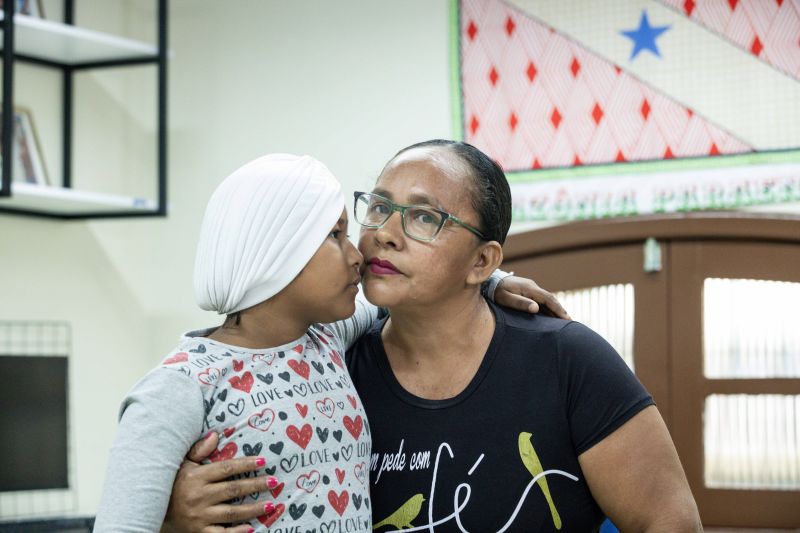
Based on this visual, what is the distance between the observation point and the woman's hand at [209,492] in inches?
53.9

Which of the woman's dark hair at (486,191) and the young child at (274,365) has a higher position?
the woman's dark hair at (486,191)

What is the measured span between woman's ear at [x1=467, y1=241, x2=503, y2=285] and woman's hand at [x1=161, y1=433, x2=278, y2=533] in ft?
1.81

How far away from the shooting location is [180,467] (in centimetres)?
138

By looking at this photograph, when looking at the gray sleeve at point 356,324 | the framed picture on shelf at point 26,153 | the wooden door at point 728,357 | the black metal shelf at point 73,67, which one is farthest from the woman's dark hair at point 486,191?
the framed picture on shelf at point 26,153

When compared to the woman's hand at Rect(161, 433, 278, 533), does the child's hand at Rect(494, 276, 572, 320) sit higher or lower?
higher

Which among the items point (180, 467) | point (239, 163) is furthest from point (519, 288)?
point (239, 163)

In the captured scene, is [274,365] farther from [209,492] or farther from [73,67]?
[73,67]

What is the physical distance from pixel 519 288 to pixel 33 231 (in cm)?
230

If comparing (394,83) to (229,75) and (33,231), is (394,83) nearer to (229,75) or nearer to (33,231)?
(229,75)

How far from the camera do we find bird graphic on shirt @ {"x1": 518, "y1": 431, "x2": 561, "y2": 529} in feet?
5.43

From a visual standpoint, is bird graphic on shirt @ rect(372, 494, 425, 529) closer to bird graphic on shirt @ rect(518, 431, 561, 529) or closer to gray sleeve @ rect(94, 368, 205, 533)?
bird graphic on shirt @ rect(518, 431, 561, 529)

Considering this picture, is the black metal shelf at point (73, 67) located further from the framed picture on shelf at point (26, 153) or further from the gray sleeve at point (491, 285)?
the gray sleeve at point (491, 285)

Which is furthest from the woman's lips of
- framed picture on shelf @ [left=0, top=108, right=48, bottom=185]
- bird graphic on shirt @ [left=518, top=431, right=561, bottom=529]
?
framed picture on shelf @ [left=0, top=108, right=48, bottom=185]

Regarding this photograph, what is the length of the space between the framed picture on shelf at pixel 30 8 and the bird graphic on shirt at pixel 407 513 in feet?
8.04
